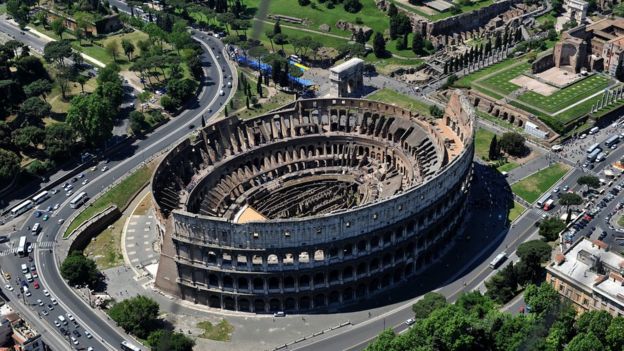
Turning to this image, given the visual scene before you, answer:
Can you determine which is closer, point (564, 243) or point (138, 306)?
point (138, 306)

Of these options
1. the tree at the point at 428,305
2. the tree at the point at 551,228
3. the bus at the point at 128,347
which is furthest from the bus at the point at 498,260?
the bus at the point at 128,347

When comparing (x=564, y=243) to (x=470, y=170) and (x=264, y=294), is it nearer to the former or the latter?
(x=470, y=170)

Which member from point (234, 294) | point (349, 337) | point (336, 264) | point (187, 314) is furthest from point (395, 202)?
point (187, 314)

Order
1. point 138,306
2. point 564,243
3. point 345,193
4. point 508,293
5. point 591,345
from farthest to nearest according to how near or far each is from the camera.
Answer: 1. point 345,193
2. point 564,243
3. point 508,293
4. point 138,306
5. point 591,345

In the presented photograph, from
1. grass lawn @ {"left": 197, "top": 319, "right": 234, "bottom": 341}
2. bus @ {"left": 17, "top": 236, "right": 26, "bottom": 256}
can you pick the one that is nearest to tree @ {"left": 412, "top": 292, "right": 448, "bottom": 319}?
grass lawn @ {"left": 197, "top": 319, "right": 234, "bottom": 341}

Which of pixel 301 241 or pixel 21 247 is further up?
pixel 301 241

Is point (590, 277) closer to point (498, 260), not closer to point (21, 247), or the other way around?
point (498, 260)

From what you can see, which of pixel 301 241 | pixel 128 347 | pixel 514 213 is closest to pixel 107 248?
pixel 128 347

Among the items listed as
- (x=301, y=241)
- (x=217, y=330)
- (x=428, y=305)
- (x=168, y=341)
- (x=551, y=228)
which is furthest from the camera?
(x=551, y=228)
